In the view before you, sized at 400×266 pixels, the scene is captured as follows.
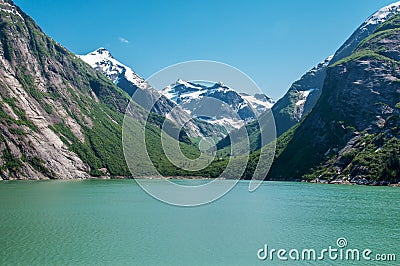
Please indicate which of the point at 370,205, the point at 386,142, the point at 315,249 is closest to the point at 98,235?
the point at 315,249

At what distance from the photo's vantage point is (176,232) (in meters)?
51.4

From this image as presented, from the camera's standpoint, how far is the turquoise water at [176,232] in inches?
1528

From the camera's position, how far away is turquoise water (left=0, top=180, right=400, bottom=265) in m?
38.8

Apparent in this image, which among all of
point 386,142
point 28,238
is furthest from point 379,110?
point 28,238

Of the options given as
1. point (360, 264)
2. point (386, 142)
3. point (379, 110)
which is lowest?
point (360, 264)

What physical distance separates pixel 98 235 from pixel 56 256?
10.8 m

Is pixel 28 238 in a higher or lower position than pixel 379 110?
lower

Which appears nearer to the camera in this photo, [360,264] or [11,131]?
[360,264]

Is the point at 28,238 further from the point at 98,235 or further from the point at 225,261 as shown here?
the point at 225,261

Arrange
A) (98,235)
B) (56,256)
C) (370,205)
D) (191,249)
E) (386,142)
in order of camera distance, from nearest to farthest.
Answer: (56,256), (191,249), (98,235), (370,205), (386,142)

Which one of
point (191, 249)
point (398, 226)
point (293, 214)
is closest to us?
point (191, 249)

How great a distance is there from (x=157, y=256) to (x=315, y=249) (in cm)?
1788

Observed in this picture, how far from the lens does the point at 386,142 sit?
172 m

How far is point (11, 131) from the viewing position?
647 feet
